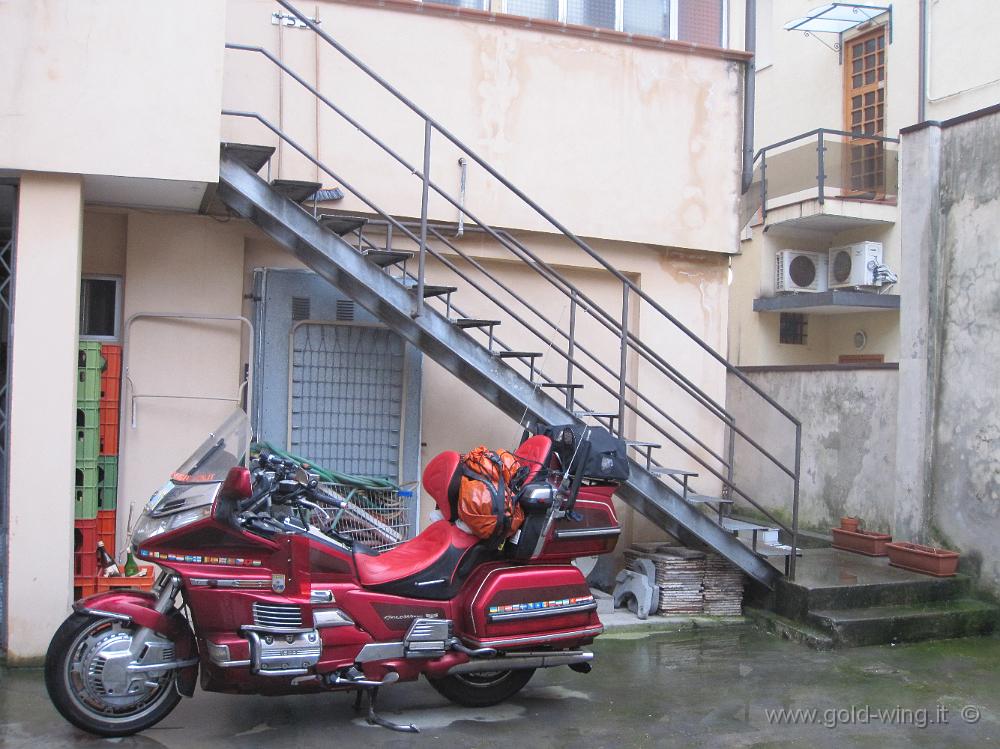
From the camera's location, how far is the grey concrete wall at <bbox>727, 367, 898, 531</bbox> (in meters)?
9.27

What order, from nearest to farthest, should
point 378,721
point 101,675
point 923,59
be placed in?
point 101,675 → point 378,721 → point 923,59

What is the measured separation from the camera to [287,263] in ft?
23.5

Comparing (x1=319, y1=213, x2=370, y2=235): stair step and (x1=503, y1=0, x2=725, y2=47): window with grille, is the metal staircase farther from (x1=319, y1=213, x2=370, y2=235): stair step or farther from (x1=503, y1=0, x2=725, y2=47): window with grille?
(x1=503, y1=0, x2=725, y2=47): window with grille

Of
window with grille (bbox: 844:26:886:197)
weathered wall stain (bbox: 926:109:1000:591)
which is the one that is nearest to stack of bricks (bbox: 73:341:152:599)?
weathered wall stain (bbox: 926:109:1000:591)

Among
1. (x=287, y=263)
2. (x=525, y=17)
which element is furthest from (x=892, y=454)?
(x=287, y=263)

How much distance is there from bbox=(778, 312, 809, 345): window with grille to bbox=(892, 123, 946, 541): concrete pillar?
6773 millimetres

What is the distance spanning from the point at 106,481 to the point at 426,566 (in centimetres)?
297

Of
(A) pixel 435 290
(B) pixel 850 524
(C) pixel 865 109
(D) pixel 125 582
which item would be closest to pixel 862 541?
(B) pixel 850 524

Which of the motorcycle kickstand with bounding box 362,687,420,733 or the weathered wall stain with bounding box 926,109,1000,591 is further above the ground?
the weathered wall stain with bounding box 926,109,1000,591

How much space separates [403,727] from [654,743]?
124 cm

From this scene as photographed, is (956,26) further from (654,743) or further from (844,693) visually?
(654,743)

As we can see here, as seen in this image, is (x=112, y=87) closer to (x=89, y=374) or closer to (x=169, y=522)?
(x=89, y=374)

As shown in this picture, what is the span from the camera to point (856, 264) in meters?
13.4

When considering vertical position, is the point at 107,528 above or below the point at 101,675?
above
